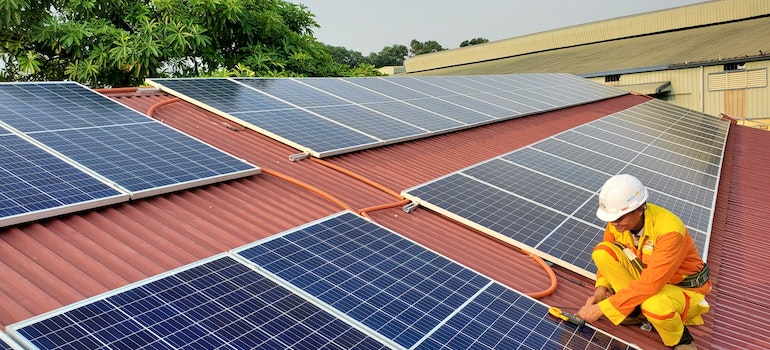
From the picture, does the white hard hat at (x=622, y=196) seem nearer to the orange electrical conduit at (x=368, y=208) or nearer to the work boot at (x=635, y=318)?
the work boot at (x=635, y=318)

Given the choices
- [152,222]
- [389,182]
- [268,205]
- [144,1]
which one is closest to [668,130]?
[389,182]

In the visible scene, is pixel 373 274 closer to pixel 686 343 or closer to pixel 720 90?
pixel 686 343

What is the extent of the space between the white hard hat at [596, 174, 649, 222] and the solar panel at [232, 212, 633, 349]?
116 centimetres

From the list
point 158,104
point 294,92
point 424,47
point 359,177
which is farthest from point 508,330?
point 424,47

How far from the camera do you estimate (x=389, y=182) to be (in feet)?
29.2

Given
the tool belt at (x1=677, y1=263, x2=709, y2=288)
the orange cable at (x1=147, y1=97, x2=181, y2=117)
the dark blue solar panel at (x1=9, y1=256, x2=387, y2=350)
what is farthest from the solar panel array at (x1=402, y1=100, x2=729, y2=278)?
the orange cable at (x1=147, y1=97, x2=181, y2=117)

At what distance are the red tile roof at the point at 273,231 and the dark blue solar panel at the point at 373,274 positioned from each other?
0.78 metres

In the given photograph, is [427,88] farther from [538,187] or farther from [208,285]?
[208,285]

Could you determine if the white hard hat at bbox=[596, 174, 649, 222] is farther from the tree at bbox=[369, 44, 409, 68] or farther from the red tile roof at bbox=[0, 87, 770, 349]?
the tree at bbox=[369, 44, 409, 68]

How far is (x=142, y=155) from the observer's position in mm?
7070

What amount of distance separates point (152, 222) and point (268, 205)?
151 centimetres

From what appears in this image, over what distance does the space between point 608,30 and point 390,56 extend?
354 ft

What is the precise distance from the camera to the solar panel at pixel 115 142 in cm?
652

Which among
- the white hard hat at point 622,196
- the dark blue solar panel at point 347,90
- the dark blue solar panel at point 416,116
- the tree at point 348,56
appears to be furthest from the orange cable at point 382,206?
the tree at point 348,56
